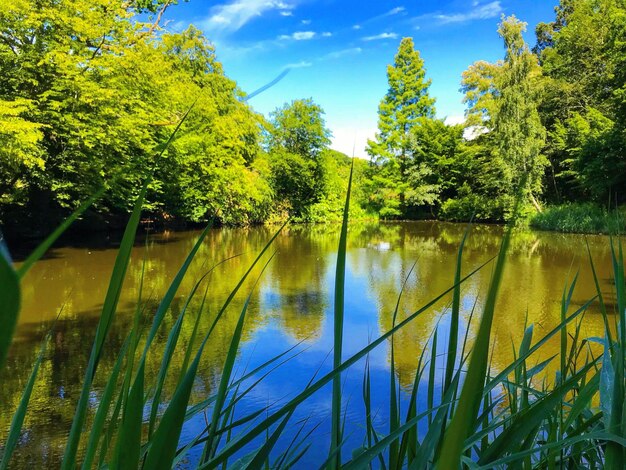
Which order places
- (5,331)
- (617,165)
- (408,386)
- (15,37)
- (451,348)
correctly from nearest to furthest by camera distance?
(5,331), (451,348), (408,386), (15,37), (617,165)

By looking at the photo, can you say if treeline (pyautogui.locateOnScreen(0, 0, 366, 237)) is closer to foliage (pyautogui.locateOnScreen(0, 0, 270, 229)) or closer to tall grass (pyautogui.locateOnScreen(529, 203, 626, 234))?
foliage (pyautogui.locateOnScreen(0, 0, 270, 229))

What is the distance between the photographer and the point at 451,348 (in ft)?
2.28

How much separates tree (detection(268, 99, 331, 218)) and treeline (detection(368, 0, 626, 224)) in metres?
3.69

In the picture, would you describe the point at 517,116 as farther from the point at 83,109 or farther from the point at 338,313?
the point at 338,313

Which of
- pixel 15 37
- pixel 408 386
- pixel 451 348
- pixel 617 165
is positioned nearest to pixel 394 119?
pixel 617 165

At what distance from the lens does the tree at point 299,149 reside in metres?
29.2

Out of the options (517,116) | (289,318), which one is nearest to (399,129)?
(517,116)

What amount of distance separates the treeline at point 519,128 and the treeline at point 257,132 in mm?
95

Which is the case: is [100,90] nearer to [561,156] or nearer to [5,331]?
[5,331]

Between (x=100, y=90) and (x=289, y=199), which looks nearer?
(x=100, y=90)

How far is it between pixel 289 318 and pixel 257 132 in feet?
61.9

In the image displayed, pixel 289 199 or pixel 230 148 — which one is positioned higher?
pixel 230 148

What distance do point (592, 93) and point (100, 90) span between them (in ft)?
74.9

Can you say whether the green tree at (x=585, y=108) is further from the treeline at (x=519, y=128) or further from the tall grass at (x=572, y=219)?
the tall grass at (x=572, y=219)
